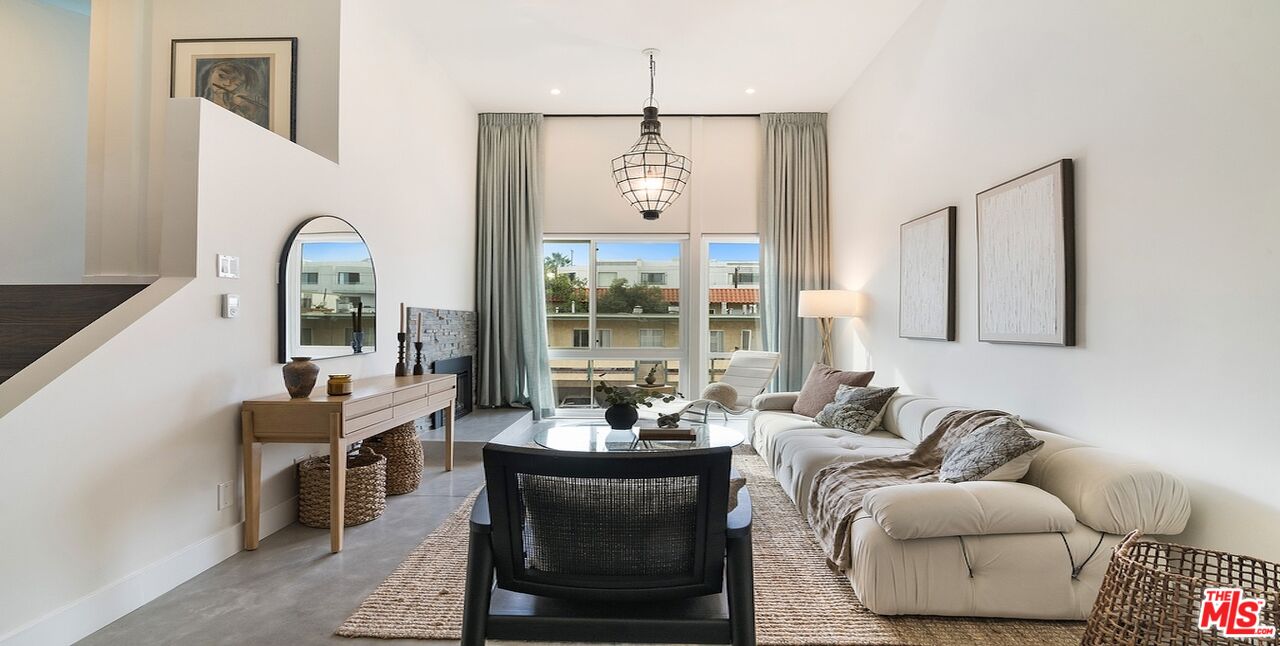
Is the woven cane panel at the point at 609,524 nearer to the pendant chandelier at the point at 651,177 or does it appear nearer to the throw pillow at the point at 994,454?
the throw pillow at the point at 994,454

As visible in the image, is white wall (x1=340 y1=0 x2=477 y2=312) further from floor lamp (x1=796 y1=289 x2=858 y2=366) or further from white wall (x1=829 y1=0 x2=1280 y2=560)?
white wall (x1=829 y1=0 x2=1280 y2=560)

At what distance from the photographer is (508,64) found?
4.99 metres

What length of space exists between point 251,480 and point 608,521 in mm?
2137

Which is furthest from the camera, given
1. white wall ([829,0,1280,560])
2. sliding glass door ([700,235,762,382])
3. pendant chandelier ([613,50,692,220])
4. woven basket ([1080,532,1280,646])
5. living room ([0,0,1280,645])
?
sliding glass door ([700,235,762,382])

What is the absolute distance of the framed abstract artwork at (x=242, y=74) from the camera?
11.5ft

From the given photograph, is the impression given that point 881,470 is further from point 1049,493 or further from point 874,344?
point 874,344

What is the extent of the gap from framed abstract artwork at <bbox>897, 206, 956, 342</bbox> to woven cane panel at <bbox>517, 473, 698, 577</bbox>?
2.92 metres

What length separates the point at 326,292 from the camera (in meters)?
3.33

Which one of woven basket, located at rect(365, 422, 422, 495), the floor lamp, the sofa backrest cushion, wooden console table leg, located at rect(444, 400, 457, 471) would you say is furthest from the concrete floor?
the floor lamp

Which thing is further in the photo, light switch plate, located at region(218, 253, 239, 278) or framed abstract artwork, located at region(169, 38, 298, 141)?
framed abstract artwork, located at region(169, 38, 298, 141)

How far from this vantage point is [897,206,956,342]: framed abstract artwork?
11.8 ft

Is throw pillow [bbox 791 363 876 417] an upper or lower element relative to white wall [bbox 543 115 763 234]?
lower

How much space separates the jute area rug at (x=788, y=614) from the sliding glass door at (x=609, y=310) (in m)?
3.62

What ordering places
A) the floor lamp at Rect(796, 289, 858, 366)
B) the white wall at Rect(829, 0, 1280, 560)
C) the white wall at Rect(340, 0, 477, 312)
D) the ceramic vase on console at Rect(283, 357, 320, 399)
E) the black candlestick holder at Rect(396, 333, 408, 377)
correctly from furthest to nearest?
the floor lamp at Rect(796, 289, 858, 366) → the black candlestick holder at Rect(396, 333, 408, 377) → the white wall at Rect(340, 0, 477, 312) → the ceramic vase on console at Rect(283, 357, 320, 399) → the white wall at Rect(829, 0, 1280, 560)
